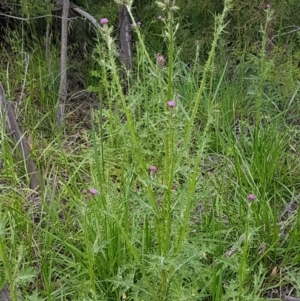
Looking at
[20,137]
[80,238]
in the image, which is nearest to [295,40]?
[20,137]

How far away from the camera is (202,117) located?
3.32 metres

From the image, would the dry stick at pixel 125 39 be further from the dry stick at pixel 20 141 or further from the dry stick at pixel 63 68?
the dry stick at pixel 20 141

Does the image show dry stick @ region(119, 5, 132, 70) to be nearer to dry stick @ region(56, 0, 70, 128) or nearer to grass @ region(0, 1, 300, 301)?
dry stick @ region(56, 0, 70, 128)

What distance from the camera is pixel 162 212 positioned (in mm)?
1688

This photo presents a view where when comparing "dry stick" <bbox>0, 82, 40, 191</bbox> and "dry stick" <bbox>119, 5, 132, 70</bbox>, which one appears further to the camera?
"dry stick" <bbox>119, 5, 132, 70</bbox>

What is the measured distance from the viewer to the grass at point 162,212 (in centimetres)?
166

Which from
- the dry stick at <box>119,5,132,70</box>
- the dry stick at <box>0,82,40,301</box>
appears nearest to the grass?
the dry stick at <box>0,82,40,301</box>

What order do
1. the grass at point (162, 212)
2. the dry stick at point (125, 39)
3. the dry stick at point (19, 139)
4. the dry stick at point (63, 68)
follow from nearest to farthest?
the grass at point (162, 212)
the dry stick at point (19, 139)
the dry stick at point (63, 68)
the dry stick at point (125, 39)

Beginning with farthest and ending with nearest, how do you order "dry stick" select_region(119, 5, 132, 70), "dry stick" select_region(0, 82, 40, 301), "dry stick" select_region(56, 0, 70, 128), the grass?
1. "dry stick" select_region(119, 5, 132, 70)
2. "dry stick" select_region(56, 0, 70, 128)
3. "dry stick" select_region(0, 82, 40, 301)
4. the grass

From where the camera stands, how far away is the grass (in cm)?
166

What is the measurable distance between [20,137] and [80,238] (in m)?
0.91

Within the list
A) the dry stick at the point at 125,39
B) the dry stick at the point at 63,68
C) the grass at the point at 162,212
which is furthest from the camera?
the dry stick at the point at 125,39

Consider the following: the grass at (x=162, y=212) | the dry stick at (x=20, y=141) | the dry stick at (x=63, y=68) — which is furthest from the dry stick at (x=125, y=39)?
the dry stick at (x=20, y=141)

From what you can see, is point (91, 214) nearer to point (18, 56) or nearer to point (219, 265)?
point (219, 265)
